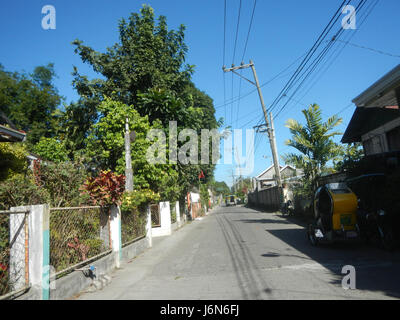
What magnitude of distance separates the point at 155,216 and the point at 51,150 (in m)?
7.98

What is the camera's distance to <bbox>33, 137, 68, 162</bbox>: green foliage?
1880 centimetres

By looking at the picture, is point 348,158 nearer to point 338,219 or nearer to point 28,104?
point 338,219

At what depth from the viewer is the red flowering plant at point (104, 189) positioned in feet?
27.0

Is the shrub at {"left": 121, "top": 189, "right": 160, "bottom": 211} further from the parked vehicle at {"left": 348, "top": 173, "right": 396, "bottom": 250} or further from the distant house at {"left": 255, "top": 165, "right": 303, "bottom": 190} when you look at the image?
the distant house at {"left": 255, "top": 165, "right": 303, "bottom": 190}

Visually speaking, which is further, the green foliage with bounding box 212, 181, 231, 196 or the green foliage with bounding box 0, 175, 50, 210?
the green foliage with bounding box 212, 181, 231, 196

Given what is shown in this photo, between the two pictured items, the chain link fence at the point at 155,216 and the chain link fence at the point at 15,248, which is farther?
the chain link fence at the point at 155,216

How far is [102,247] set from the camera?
7.99 metres

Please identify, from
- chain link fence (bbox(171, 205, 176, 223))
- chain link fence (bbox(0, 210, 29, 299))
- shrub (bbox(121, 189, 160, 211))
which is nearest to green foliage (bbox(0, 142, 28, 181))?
shrub (bbox(121, 189, 160, 211))

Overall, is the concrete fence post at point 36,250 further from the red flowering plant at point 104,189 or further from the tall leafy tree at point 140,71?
the tall leafy tree at point 140,71

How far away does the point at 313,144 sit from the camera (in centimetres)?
1623

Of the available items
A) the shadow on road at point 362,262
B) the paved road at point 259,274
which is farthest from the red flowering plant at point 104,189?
the shadow on road at point 362,262

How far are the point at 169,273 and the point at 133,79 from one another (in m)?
11.6

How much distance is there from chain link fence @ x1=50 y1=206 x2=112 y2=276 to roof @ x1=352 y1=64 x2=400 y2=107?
8545 mm
